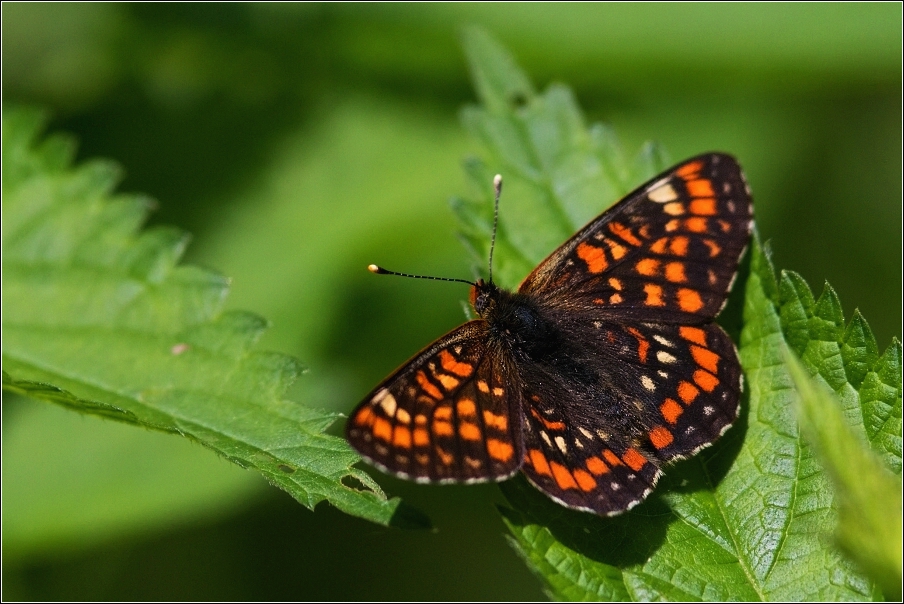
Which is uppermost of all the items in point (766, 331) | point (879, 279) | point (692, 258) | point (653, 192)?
point (653, 192)

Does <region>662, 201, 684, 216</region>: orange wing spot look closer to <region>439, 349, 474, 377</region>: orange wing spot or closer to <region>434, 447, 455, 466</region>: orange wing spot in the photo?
<region>439, 349, 474, 377</region>: orange wing spot

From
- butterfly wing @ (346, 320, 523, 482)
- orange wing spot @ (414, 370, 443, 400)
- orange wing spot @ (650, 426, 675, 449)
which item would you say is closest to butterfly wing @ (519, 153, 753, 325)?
orange wing spot @ (650, 426, 675, 449)

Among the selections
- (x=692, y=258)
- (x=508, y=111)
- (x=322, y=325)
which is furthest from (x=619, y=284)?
(x=322, y=325)

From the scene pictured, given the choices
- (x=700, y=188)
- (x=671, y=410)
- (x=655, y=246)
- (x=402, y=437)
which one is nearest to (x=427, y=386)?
(x=402, y=437)

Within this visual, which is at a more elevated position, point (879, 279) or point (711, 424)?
point (711, 424)

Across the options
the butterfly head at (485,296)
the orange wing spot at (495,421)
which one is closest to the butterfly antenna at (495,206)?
the butterfly head at (485,296)

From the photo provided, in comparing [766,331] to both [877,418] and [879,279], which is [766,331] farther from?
[879,279]

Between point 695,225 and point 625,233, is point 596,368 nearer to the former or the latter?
point 625,233

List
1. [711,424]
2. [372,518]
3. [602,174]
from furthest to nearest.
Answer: [602,174]
[711,424]
[372,518]
